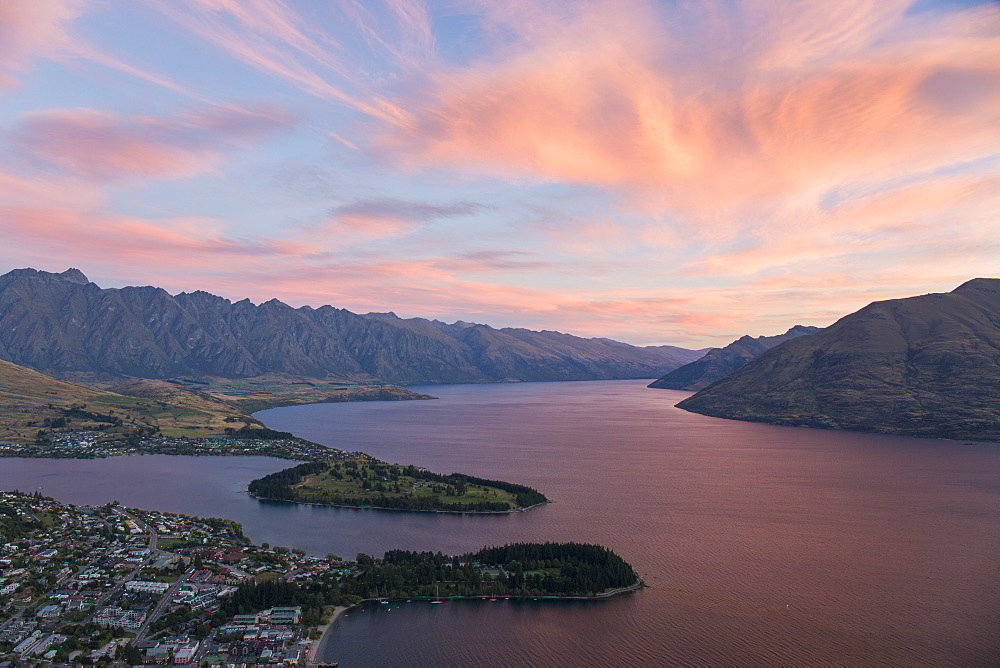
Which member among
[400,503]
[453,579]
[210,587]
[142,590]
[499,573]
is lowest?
[142,590]

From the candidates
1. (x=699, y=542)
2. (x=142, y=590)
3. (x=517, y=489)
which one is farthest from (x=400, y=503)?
(x=699, y=542)

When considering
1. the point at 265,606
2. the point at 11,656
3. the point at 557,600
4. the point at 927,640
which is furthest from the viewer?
the point at 557,600

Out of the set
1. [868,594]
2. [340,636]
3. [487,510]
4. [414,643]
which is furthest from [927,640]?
[487,510]

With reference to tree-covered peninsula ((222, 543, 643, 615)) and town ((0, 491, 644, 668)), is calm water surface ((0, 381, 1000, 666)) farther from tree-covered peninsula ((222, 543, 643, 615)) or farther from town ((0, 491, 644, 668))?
town ((0, 491, 644, 668))

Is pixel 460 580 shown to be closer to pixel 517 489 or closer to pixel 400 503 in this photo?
pixel 400 503

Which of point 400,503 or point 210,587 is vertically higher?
point 400,503

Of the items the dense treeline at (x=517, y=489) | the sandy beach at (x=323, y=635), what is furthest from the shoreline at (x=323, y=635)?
the dense treeline at (x=517, y=489)

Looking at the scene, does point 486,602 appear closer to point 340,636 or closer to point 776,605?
point 340,636

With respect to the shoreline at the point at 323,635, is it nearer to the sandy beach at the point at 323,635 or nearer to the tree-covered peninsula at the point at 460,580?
the sandy beach at the point at 323,635
